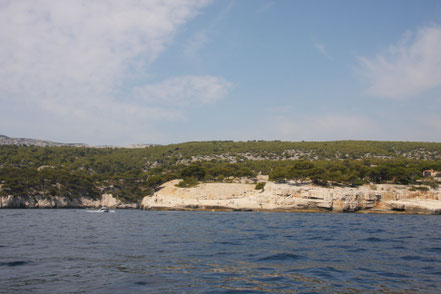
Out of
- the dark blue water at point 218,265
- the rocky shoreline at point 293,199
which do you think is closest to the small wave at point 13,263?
the dark blue water at point 218,265

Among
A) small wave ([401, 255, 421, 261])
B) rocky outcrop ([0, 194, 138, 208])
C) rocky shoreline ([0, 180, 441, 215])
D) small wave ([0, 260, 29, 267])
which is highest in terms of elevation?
small wave ([0, 260, 29, 267])

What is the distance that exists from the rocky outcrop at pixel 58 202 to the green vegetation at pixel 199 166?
4.37 ft

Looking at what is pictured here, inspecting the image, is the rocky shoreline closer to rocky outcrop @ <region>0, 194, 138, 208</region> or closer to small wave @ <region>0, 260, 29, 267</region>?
rocky outcrop @ <region>0, 194, 138, 208</region>

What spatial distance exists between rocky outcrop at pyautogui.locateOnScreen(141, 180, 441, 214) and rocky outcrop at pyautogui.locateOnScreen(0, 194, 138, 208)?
91.4 ft

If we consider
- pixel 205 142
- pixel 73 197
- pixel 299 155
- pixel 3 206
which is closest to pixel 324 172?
pixel 299 155

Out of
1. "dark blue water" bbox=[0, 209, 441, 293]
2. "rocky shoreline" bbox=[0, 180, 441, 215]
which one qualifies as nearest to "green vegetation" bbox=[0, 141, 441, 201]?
"rocky shoreline" bbox=[0, 180, 441, 215]

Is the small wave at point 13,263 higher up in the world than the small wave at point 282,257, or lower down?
higher up

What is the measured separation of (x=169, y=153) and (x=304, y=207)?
253 feet

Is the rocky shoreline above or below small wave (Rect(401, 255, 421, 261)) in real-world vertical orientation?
below

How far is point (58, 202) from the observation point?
8188cm

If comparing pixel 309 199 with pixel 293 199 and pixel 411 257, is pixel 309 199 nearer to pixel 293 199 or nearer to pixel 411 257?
pixel 293 199

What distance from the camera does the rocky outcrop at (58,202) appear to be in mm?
75188

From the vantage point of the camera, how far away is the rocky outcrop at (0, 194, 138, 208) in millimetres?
75188

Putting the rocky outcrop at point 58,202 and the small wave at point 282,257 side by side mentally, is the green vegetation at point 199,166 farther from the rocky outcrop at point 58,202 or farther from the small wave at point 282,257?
the small wave at point 282,257
